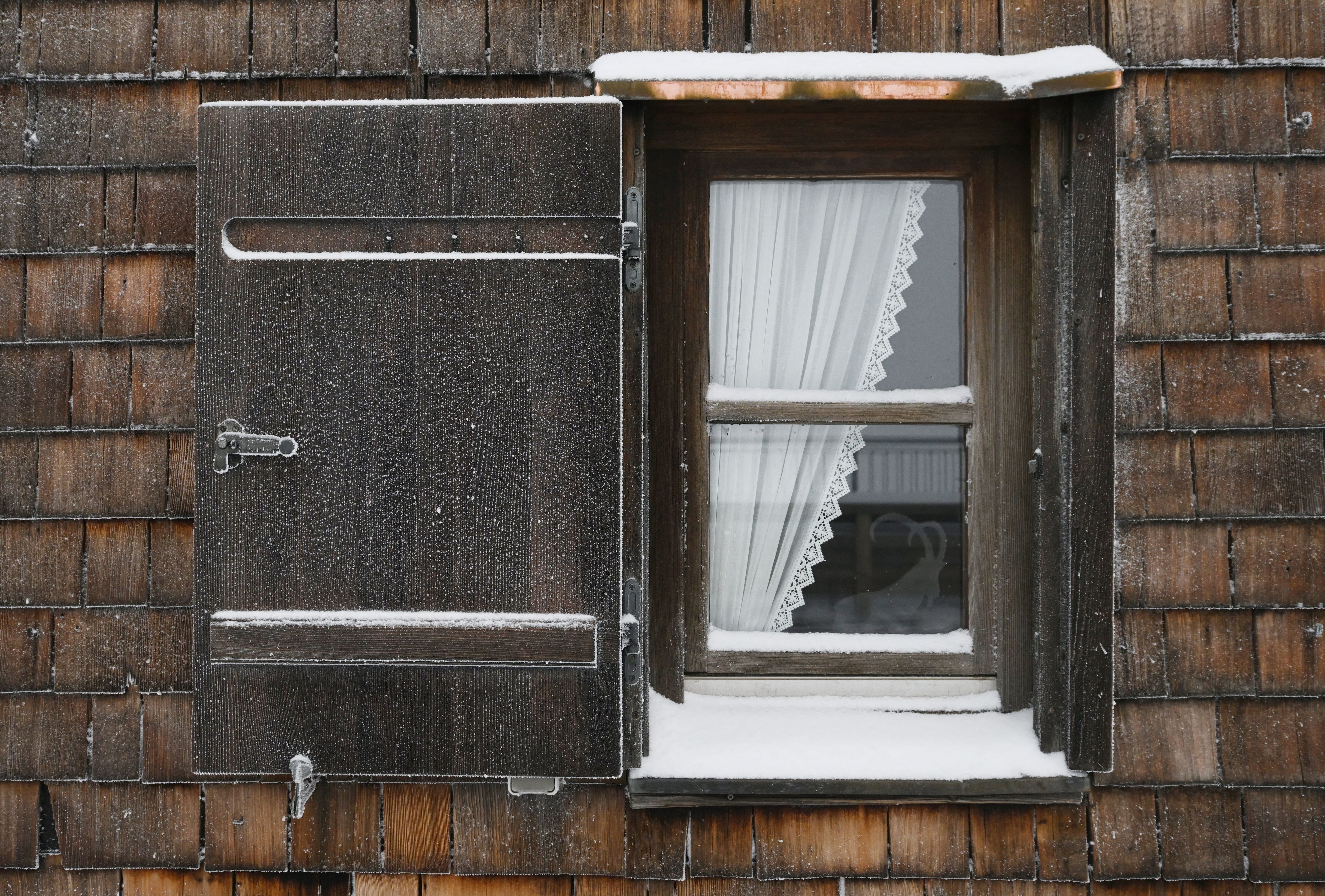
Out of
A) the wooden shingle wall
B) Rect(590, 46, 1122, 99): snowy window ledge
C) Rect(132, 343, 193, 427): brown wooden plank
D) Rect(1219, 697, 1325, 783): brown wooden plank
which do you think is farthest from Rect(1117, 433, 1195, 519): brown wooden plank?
Rect(132, 343, 193, 427): brown wooden plank

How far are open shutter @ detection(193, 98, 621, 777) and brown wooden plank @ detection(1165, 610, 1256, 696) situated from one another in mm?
1119

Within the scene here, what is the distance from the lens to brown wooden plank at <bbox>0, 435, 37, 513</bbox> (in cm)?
177

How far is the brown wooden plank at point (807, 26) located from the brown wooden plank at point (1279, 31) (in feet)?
2.47

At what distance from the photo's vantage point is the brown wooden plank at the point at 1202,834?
66.8 inches

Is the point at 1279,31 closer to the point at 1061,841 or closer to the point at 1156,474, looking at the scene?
the point at 1156,474

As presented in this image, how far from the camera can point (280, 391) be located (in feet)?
5.10

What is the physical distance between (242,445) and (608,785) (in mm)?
968

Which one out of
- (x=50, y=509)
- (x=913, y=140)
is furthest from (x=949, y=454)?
(x=50, y=509)

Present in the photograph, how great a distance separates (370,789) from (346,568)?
0.52 metres

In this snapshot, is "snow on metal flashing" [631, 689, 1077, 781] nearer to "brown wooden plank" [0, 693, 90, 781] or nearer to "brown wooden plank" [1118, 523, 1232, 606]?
"brown wooden plank" [1118, 523, 1232, 606]

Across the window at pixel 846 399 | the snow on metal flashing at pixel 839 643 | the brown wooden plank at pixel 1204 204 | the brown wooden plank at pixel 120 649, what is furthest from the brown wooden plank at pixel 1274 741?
the brown wooden plank at pixel 120 649

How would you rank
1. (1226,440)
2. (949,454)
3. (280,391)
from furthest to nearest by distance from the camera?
(949,454)
(1226,440)
(280,391)

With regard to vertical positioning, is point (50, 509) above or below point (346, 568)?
above

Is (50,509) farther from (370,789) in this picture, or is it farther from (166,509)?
(370,789)
